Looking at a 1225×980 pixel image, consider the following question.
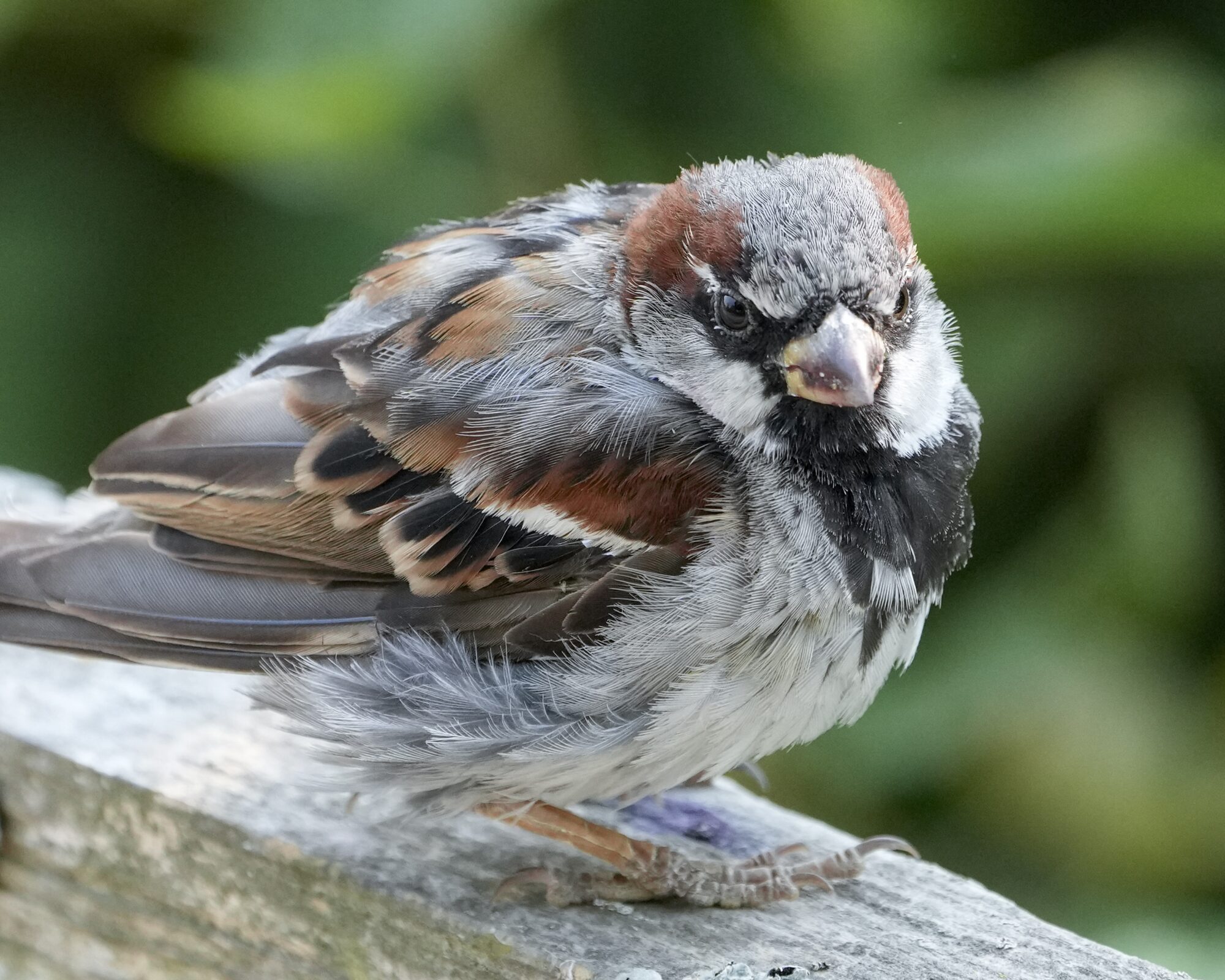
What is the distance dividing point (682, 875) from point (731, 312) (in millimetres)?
786

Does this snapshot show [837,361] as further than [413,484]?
No

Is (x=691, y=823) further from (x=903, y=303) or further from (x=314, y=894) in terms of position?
(x=903, y=303)

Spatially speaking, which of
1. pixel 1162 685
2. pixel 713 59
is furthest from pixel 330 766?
pixel 713 59

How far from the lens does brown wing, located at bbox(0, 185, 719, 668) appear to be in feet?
6.71

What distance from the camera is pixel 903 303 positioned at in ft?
6.63

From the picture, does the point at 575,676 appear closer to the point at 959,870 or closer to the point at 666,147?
the point at 959,870

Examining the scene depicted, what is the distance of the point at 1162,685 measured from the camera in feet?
9.93

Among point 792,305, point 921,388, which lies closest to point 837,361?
point 792,305

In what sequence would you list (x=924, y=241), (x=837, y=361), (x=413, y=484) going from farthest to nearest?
(x=924, y=241), (x=413, y=484), (x=837, y=361)

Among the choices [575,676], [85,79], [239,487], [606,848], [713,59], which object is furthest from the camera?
[85,79]

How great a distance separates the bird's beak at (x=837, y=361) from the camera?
1881mm

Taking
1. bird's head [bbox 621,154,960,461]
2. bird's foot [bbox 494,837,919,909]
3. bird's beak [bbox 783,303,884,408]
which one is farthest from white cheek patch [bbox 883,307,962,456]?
bird's foot [bbox 494,837,919,909]

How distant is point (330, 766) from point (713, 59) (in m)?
1.92

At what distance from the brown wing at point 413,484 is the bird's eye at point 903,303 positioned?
0.30 meters
